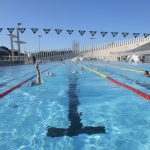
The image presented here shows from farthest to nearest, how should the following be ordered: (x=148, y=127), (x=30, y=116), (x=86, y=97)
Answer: (x=86, y=97), (x=30, y=116), (x=148, y=127)

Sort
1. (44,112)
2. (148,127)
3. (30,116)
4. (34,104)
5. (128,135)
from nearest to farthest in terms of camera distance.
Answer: (128,135), (148,127), (30,116), (44,112), (34,104)

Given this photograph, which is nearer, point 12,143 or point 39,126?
point 12,143

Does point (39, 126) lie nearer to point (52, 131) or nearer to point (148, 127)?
point (52, 131)

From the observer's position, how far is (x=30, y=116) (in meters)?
5.80

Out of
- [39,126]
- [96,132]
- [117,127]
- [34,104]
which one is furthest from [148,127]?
[34,104]

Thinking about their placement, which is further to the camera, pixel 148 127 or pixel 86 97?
pixel 86 97

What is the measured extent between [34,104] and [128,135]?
3327 millimetres

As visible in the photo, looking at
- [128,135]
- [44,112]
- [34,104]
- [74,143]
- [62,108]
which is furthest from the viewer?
[34,104]

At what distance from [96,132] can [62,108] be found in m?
2.13

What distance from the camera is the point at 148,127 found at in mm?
4793

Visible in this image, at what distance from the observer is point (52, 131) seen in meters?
4.66

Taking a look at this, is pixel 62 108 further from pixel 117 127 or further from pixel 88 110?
pixel 117 127

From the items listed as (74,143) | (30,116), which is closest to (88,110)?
(30,116)

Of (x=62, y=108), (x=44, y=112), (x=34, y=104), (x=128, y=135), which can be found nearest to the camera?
(x=128, y=135)
